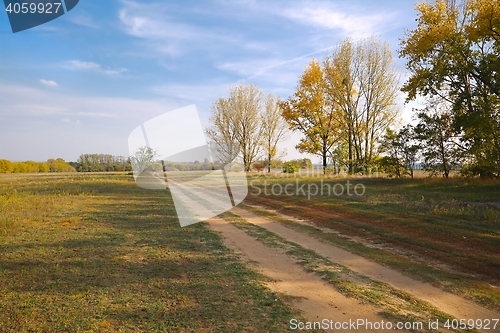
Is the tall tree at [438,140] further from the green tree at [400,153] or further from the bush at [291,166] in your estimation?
the bush at [291,166]

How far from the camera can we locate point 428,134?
21.6m

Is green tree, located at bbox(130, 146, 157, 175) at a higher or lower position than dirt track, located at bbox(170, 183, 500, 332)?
higher

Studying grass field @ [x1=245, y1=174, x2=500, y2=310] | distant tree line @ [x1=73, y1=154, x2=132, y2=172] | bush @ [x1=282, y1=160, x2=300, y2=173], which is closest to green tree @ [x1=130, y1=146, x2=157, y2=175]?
grass field @ [x1=245, y1=174, x2=500, y2=310]

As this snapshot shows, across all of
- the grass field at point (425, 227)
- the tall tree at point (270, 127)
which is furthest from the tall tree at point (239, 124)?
the grass field at point (425, 227)

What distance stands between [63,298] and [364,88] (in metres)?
30.2

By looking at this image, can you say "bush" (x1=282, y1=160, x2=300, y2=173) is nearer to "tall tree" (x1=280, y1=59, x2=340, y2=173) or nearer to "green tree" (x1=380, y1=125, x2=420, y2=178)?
"tall tree" (x1=280, y1=59, x2=340, y2=173)

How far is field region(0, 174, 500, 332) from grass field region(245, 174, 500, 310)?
0.13 feet

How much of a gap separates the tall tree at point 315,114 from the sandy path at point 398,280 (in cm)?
2388

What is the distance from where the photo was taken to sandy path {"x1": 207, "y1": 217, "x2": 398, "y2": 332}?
448 cm

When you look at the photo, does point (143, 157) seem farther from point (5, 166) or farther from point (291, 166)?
point (5, 166)

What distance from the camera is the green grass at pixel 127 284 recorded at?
4176 millimetres

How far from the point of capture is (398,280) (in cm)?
592

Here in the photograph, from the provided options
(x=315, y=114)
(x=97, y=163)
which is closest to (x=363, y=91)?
(x=315, y=114)

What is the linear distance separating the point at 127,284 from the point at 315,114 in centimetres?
2955
